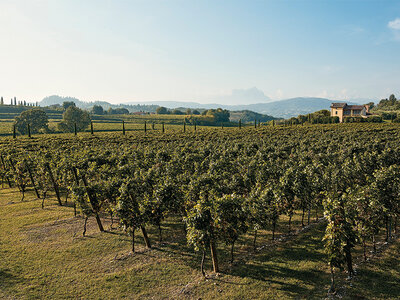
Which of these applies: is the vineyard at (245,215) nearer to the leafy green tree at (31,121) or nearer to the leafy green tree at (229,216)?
the leafy green tree at (229,216)

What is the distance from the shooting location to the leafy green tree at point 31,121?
426 ft

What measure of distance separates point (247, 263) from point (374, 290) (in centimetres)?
1067

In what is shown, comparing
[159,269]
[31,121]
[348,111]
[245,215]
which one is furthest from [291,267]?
[348,111]

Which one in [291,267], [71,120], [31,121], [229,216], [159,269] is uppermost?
[71,120]

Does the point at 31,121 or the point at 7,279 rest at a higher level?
the point at 31,121

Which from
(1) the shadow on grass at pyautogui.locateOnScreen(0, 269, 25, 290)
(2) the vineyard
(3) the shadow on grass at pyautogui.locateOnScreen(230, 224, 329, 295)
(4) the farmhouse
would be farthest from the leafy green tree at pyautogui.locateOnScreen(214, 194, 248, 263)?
(4) the farmhouse

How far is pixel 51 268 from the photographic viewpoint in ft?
79.4

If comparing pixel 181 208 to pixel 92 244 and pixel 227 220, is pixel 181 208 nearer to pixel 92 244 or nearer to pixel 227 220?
pixel 227 220

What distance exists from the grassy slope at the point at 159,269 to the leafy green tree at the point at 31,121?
125m

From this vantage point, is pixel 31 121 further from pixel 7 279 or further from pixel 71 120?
pixel 7 279

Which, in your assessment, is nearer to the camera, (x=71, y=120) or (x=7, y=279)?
(x=7, y=279)

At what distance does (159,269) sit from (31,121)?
145 m

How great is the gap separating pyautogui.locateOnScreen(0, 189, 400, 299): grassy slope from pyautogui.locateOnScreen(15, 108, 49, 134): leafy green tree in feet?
409

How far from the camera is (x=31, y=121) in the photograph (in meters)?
131
